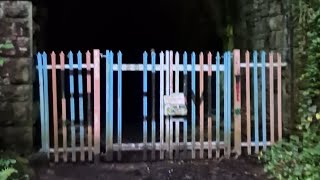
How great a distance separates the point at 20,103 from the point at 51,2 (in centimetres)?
620

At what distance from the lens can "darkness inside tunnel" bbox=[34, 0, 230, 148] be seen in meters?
11.1

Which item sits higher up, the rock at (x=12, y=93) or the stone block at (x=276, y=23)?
the stone block at (x=276, y=23)

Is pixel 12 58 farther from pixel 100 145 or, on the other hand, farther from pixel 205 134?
pixel 205 134

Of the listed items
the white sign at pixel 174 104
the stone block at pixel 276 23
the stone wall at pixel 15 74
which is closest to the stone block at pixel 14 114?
the stone wall at pixel 15 74

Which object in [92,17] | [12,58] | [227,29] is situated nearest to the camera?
[12,58]

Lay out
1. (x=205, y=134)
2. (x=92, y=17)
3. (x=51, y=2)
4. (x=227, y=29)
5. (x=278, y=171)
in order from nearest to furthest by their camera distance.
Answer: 1. (x=278, y=171)
2. (x=205, y=134)
3. (x=227, y=29)
4. (x=51, y=2)
5. (x=92, y=17)

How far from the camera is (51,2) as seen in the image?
1235 centimetres

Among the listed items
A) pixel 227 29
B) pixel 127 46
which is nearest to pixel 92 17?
pixel 127 46

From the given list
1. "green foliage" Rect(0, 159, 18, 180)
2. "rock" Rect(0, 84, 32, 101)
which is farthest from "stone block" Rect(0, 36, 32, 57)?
"green foliage" Rect(0, 159, 18, 180)

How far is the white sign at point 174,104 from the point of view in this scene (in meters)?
6.79

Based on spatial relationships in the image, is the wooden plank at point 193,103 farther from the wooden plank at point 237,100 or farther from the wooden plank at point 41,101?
the wooden plank at point 41,101

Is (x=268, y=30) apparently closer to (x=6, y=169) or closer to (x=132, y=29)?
(x=6, y=169)

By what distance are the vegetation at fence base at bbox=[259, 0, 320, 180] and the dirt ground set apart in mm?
273

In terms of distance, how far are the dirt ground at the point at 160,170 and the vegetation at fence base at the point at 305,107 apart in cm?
27
